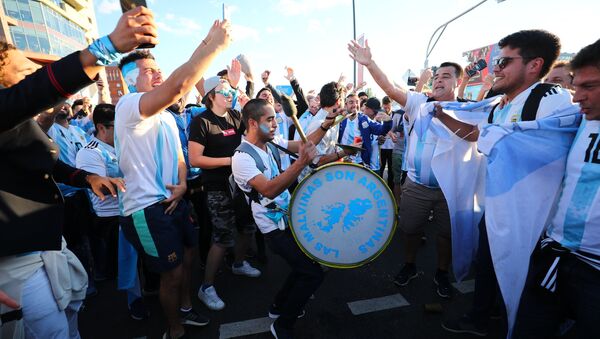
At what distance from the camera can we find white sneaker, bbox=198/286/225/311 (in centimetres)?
306

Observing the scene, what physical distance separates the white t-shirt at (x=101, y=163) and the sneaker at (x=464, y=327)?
3572 mm

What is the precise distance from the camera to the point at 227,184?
330 cm

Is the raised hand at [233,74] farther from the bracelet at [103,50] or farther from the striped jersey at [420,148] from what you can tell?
the bracelet at [103,50]

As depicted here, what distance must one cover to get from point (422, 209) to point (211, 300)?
2526 mm

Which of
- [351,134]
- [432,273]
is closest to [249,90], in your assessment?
[351,134]

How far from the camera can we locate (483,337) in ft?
8.56

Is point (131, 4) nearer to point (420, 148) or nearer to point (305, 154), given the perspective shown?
point (305, 154)

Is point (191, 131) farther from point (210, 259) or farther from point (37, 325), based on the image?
point (37, 325)

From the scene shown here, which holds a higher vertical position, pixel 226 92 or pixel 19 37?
pixel 19 37

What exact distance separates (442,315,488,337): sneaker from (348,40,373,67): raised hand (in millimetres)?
2635

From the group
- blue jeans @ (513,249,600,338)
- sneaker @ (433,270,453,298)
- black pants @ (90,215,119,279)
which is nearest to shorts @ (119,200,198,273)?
black pants @ (90,215,119,279)

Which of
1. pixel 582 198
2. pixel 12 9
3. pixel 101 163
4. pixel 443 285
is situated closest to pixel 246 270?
pixel 101 163

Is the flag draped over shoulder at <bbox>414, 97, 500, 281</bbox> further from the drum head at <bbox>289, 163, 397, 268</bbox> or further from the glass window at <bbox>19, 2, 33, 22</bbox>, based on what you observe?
the glass window at <bbox>19, 2, 33, 22</bbox>

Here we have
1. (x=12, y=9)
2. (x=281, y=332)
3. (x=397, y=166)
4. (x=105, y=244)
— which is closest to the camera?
(x=281, y=332)
